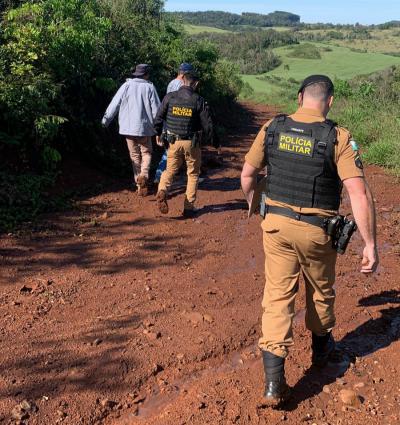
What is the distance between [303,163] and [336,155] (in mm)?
199

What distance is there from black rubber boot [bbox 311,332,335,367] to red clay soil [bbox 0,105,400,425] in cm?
8

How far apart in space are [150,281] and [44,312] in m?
1.02

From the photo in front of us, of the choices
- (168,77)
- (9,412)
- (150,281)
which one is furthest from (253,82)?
(9,412)

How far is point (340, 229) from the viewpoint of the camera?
10.3 ft

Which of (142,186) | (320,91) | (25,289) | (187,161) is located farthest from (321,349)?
(142,186)

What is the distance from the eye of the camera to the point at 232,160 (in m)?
10.2

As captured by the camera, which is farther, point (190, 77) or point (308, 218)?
point (190, 77)

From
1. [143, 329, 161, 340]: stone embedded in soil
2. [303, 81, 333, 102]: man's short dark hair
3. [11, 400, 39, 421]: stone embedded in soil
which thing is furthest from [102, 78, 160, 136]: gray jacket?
[11, 400, 39, 421]: stone embedded in soil

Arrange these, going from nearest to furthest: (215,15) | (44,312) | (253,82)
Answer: (44,312) → (253,82) → (215,15)

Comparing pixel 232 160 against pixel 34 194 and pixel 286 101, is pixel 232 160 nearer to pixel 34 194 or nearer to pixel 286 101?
pixel 34 194

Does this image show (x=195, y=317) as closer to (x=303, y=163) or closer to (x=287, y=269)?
(x=287, y=269)

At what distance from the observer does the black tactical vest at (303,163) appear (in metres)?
3.02

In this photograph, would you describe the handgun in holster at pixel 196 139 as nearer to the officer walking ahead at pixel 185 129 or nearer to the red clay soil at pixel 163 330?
the officer walking ahead at pixel 185 129

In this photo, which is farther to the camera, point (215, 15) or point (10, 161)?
point (215, 15)
